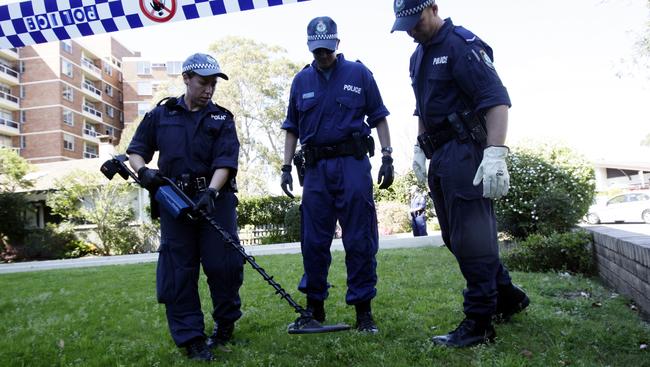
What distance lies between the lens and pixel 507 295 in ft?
11.2

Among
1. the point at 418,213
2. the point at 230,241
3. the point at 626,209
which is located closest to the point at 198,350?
the point at 230,241

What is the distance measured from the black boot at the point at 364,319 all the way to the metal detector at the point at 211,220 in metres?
0.15

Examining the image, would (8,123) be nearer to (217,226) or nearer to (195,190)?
(195,190)

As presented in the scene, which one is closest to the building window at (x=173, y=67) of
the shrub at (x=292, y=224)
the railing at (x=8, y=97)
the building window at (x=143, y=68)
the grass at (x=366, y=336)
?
the building window at (x=143, y=68)

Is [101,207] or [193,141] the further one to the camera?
[101,207]

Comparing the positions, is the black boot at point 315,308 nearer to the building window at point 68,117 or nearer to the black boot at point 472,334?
the black boot at point 472,334

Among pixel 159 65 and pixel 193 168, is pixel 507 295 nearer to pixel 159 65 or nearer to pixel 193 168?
pixel 193 168

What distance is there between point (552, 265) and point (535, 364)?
414 cm

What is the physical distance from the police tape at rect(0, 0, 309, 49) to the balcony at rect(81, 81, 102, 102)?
153 feet

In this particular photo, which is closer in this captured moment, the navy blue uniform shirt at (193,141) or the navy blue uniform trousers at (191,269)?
the navy blue uniform trousers at (191,269)

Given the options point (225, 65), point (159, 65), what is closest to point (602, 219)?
point (225, 65)

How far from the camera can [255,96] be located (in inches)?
1206

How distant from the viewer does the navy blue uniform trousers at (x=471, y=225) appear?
2.89m

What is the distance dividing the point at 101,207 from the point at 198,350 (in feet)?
60.8
